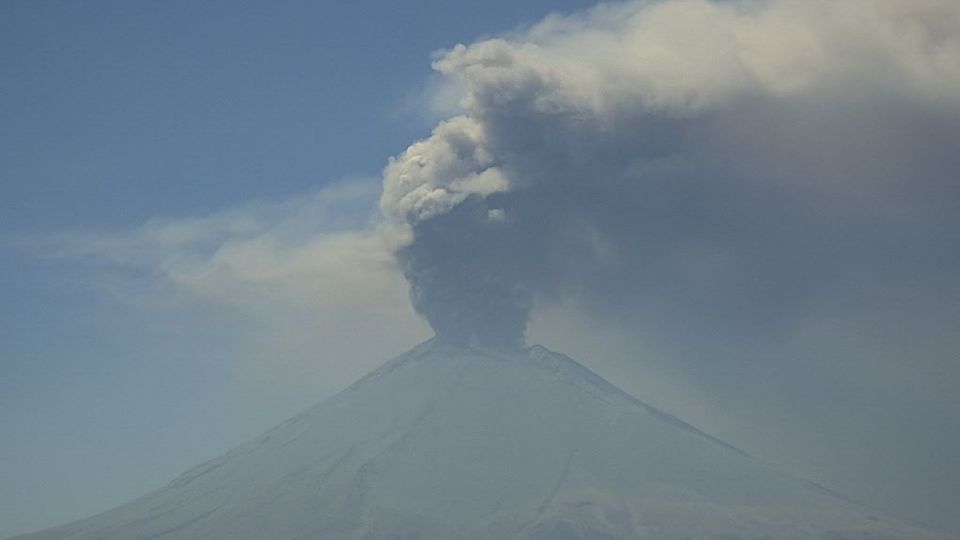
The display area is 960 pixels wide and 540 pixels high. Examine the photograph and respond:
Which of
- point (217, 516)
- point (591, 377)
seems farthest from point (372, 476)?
point (591, 377)

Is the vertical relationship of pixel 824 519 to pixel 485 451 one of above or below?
below

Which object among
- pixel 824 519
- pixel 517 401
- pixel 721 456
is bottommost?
pixel 824 519

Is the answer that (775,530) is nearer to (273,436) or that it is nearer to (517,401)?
(517,401)

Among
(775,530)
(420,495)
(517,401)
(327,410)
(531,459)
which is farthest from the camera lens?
(327,410)

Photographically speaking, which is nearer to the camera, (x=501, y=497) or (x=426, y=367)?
(x=501, y=497)

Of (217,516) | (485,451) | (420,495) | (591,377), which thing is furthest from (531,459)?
(217,516)

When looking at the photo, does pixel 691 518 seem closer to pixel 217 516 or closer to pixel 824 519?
pixel 824 519

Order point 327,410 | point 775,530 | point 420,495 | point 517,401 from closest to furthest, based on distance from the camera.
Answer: point 775,530 < point 420,495 < point 517,401 < point 327,410
